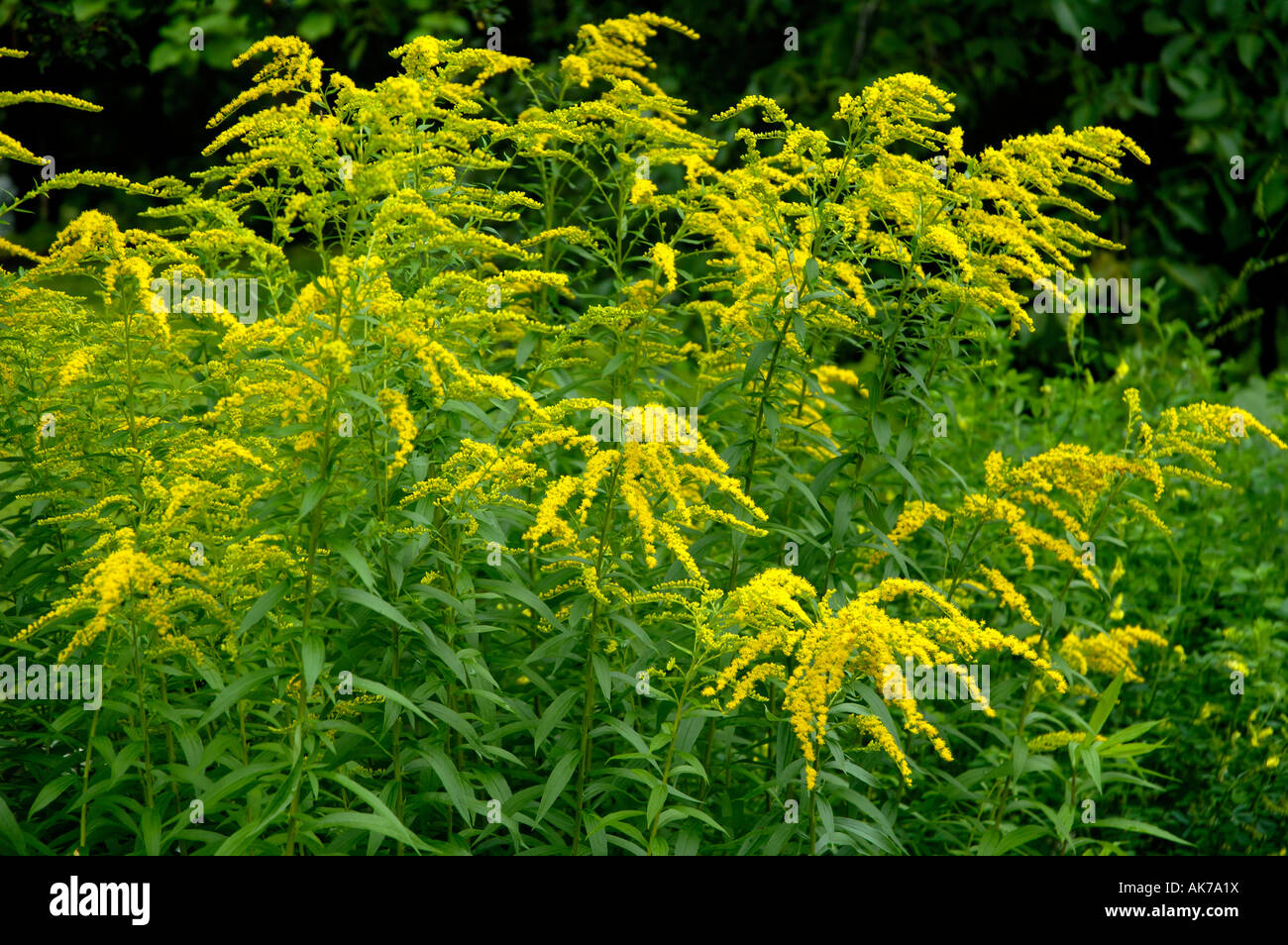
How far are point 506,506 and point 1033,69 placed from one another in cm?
761

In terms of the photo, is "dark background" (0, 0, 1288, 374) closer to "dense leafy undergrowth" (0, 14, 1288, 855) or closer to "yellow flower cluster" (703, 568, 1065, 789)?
"dense leafy undergrowth" (0, 14, 1288, 855)

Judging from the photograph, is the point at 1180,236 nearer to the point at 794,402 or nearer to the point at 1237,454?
the point at 1237,454

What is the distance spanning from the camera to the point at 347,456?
10.0ft

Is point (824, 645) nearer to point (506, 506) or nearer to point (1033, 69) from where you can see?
point (506, 506)

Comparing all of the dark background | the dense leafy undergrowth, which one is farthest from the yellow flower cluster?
the dark background

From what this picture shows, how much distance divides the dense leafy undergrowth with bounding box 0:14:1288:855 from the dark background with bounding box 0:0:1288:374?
4.83 m

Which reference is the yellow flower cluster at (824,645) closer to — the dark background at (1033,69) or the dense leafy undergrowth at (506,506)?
the dense leafy undergrowth at (506,506)

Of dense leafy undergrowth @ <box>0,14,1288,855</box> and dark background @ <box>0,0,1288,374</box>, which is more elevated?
dark background @ <box>0,0,1288,374</box>

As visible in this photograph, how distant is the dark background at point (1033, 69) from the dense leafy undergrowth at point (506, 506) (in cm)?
483

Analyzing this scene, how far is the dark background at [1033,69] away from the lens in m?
8.73

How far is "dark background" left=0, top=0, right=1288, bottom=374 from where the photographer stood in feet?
28.7

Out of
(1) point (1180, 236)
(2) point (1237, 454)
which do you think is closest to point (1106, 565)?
(2) point (1237, 454)

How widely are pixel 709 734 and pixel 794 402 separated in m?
1.19

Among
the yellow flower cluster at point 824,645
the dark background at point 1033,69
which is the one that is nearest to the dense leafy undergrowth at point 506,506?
the yellow flower cluster at point 824,645
